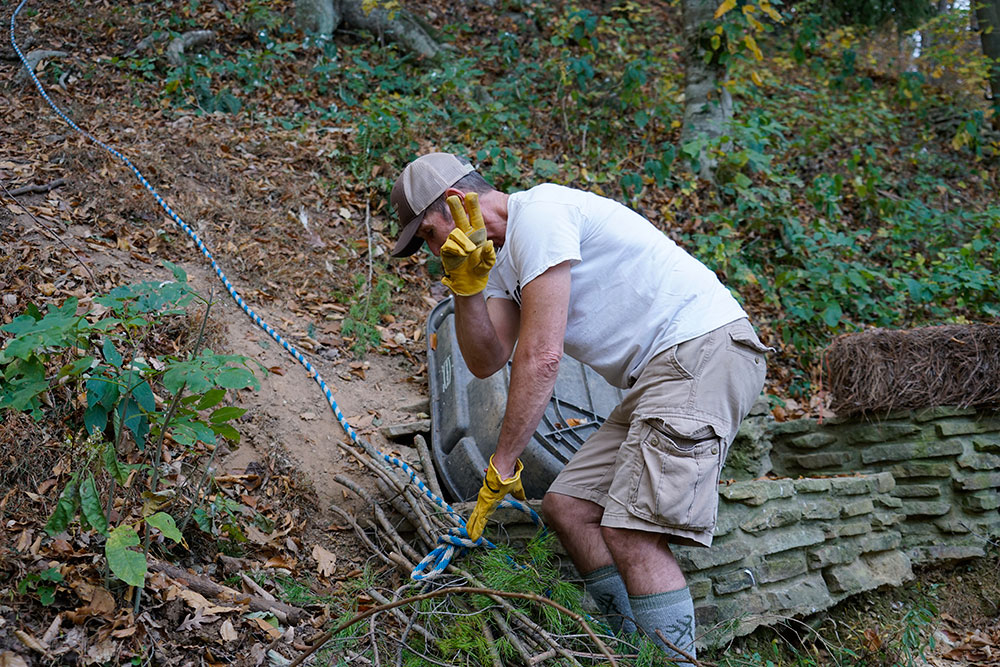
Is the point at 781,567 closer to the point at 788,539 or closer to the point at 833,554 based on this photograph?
the point at 788,539

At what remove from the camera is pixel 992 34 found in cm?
983

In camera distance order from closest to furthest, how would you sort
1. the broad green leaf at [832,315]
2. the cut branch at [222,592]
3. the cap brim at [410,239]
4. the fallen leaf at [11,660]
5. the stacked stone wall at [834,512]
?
the fallen leaf at [11,660] → the cut branch at [222,592] → the cap brim at [410,239] → the stacked stone wall at [834,512] → the broad green leaf at [832,315]

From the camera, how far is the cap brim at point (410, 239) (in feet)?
9.69

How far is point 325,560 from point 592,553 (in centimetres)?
118

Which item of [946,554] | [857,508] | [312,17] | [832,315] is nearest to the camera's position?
[857,508]

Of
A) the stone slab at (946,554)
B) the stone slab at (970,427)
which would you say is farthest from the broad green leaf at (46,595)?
the stone slab at (970,427)

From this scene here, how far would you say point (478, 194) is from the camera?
2928 millimetres

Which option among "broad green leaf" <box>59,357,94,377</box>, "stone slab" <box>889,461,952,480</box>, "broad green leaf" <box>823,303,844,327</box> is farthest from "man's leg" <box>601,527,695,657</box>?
"broad green leaf" <box>823,303,844,327</box>

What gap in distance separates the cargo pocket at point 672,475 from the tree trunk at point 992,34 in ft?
31.5

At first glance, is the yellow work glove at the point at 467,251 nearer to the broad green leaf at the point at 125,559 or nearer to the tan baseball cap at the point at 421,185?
the tan baseball cap at the point at 421,185

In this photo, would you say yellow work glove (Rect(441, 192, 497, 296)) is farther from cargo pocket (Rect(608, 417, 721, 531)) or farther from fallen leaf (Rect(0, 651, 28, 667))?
fallen leaf (Rect(0, 651, 28, 667))

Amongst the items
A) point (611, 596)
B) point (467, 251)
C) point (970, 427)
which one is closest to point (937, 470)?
point (970, 427)

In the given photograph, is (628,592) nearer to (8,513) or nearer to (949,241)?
(8,513)

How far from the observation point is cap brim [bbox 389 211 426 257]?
116 inches
